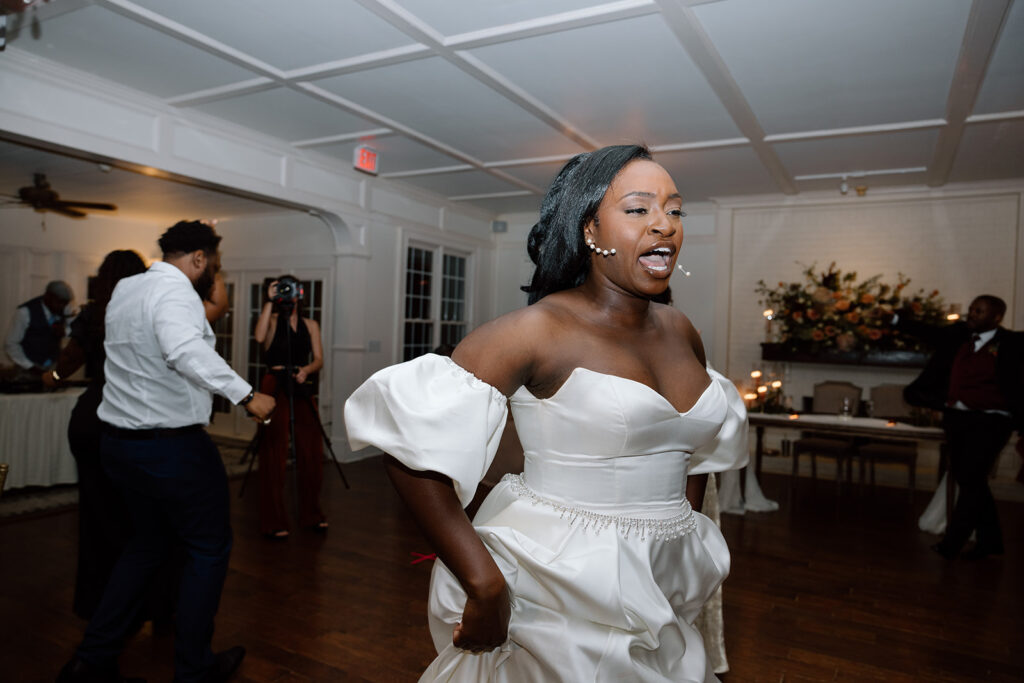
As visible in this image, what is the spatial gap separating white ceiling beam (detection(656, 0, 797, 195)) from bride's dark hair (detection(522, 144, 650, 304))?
7.47ft

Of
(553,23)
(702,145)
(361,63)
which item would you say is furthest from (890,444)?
(361,63)

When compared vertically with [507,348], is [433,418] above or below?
below

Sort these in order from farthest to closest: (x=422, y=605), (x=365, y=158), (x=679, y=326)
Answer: (x=365, y=158) < (x=422, y=605) < (x=679, y=326)

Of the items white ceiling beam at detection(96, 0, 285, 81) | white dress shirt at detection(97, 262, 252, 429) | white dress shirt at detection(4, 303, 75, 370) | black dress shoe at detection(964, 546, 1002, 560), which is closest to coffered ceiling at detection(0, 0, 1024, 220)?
white ceiling beam at detection(96, 0, 285, 81)

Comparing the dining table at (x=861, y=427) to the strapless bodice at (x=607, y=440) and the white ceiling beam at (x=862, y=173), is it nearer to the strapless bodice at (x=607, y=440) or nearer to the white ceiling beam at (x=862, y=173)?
the white ceiling beam at (x=862, y=173)

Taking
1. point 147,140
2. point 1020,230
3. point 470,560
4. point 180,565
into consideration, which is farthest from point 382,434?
point 1020,230

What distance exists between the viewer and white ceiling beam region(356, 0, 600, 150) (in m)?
3.21

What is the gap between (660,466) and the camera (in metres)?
1.16

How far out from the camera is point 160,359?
218 centimetres

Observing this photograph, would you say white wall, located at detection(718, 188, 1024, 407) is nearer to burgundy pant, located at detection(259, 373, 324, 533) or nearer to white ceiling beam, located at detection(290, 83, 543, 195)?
white ceiling beam, located at detection(290, 83, 543, 195)

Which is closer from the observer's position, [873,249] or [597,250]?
[597,250]

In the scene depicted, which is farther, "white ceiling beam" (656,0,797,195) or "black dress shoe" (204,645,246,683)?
"white ceiling beam" (656,0,797,195)

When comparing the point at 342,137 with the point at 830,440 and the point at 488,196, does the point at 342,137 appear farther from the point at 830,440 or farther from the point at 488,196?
the point at 830,440

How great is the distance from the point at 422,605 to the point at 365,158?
12.7ft
